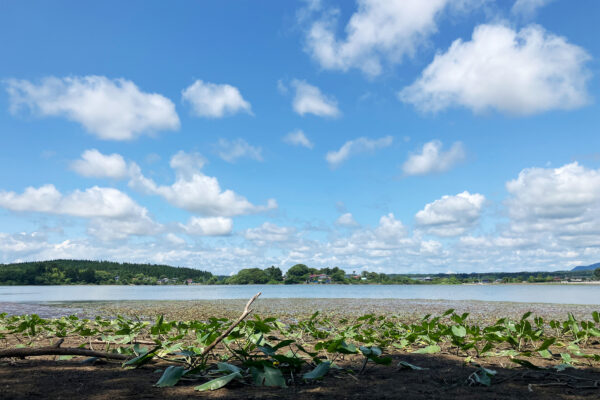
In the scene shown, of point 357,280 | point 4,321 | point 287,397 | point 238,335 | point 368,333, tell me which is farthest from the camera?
point 357,280

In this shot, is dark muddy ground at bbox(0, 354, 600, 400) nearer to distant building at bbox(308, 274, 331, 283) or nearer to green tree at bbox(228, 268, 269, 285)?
green tree at bbox(228, 268, 269, 285)

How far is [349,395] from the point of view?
253 centimetres

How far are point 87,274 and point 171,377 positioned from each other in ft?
428

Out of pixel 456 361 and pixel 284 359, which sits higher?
pixel 284 359

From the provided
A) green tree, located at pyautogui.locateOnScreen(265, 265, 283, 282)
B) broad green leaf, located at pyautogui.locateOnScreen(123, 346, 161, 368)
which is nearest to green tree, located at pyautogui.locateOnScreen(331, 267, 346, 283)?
green tree, located at pyautogui.locateOnScreen(265, 265, 283, 282)

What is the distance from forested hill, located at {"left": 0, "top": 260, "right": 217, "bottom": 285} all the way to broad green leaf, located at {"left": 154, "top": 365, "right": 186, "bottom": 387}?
→ 422 ft

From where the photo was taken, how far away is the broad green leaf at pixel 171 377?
262 centimetres

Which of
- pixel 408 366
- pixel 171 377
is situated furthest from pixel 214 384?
pixel 408 366

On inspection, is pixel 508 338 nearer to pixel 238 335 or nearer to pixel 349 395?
pixel 349 395

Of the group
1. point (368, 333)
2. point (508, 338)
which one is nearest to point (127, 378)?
point (368, 333)

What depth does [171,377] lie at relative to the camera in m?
2.66

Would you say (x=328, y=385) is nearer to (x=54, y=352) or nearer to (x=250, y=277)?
(x=54, y=352)

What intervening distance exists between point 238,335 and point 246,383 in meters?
0.86

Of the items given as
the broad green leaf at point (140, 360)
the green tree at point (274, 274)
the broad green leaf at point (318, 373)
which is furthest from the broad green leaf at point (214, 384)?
the green tree at point (274, 274)
